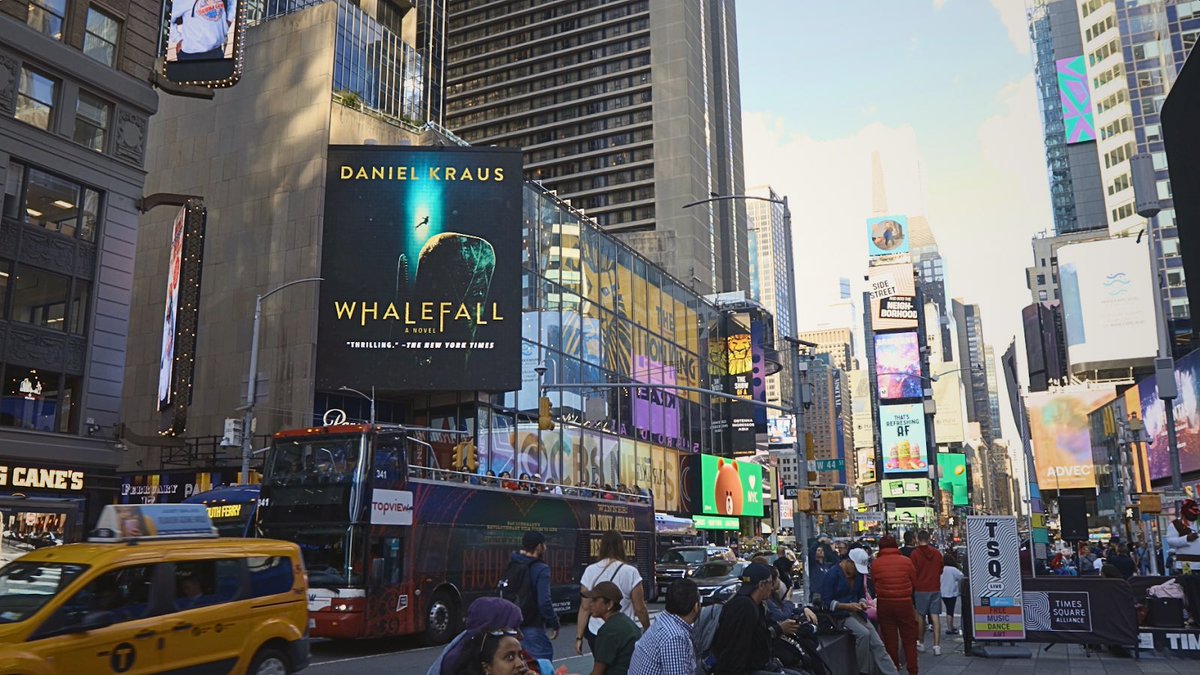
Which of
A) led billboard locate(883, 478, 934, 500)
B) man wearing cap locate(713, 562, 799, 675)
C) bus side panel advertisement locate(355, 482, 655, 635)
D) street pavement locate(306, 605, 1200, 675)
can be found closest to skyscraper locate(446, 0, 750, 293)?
led billboard locate(883, 478, 934, 500)

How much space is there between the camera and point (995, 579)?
17.0 meters

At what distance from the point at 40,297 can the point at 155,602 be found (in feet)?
64.8

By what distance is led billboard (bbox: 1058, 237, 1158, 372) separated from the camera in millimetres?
100000

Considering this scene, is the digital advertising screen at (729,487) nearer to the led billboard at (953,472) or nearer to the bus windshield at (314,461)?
the bus windshield at (314,461)

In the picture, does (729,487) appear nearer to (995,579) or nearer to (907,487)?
(995,579)

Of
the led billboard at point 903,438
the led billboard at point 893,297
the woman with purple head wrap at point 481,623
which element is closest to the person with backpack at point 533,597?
the woman with purple head wrap at point 481,623

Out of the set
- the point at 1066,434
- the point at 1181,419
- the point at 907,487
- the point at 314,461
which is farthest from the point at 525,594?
the point at 907,487

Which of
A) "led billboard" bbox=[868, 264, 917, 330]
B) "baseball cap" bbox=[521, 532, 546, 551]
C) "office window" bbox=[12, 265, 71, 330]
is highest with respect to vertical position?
"led billboard" bbox=[868, 264, 917, 330]

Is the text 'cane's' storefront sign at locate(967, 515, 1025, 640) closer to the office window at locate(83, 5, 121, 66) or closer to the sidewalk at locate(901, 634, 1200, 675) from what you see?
the sidewalk at locate(901, 634, 1200, 675)

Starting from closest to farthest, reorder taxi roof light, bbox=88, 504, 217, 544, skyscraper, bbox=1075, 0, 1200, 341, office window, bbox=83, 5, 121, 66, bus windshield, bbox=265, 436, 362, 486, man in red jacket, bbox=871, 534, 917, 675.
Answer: taxi roof light, bbox=88, 504, 217, 544 → man in red jacket, bbox=871, 534, 917, 675 → bus windshield, bbox=265, 436, 362, 486 → office window, bbox=83, 5, 121, 66 → skyscraper, bbox=1075, 0, 1200, 341

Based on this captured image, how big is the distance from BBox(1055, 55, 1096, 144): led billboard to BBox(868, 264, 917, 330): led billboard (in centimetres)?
3359

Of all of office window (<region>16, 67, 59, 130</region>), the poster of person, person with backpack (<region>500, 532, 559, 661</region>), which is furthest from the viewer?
the poster of person

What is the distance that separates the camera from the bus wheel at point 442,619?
62.2 feet

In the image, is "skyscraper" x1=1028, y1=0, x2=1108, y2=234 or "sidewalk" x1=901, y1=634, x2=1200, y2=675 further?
"skyscraper" x1=1028, y1=0, x2=1108, y2=234
